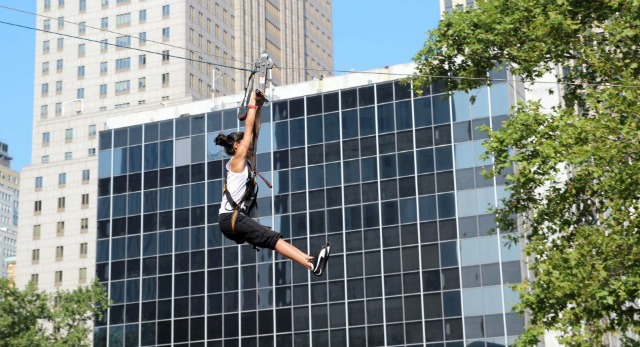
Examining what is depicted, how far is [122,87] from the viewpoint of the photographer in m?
139

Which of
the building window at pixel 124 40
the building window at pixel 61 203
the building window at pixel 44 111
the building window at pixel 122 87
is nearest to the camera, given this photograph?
the building window at pixel 61 203

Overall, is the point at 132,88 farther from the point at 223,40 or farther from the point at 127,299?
the point at 127,299

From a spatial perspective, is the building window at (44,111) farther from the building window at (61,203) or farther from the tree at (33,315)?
the tree at (33,315)

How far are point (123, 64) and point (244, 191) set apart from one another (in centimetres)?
12224

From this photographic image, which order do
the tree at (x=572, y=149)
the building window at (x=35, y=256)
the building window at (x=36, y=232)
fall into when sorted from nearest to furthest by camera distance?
the tree at (x=572, y=149), the building window at (x=35, y=256), the building window at (x=36, y=232)

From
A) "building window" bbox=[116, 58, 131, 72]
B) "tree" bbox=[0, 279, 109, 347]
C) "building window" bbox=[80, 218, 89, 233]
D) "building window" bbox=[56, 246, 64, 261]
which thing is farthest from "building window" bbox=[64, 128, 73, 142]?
"tree" bbox=[0, 279, 109, 347]

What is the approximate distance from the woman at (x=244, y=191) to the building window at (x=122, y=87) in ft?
393

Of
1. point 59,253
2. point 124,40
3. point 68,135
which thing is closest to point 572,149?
point 59,253

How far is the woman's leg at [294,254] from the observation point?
19859mm

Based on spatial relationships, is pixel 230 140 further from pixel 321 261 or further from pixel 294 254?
pixel 321 261

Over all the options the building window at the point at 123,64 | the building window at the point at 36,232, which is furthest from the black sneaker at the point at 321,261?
the building window at the point at 123,64

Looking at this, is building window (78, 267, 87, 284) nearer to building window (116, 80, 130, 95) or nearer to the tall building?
the tall building

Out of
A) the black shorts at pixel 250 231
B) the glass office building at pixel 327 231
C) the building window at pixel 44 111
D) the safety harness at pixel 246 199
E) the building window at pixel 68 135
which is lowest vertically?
the black shorts at pixel 250 231

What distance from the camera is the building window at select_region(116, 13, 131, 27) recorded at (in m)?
142
